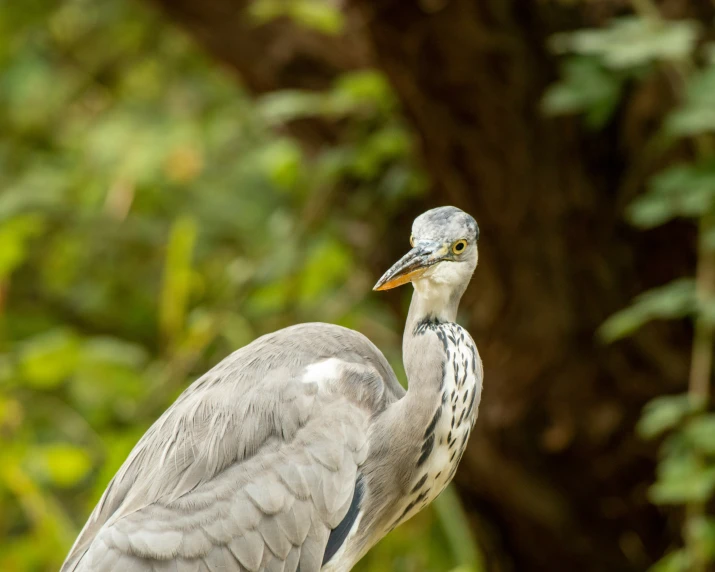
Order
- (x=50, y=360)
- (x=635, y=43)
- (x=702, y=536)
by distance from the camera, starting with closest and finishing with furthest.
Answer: (x=635, y=43) < (x=702, y=536) < (x=50, y=360)

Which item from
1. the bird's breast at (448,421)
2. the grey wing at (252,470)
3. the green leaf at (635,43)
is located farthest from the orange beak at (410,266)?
Result: the green leaf at (635,43)

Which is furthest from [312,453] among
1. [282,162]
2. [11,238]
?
[11,238]

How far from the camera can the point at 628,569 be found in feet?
12.7

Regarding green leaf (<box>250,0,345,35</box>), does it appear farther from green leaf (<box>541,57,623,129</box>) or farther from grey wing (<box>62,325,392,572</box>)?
grey wing (<box>62,325,392,572</box>)

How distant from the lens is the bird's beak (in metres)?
1.94

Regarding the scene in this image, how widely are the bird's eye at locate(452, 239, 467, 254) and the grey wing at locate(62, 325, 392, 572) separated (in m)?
0.35

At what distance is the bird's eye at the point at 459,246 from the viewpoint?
201 cm

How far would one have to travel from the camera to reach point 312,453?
2037 mm

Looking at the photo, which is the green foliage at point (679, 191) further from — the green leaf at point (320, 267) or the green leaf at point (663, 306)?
the green leaf at point (320, 267)

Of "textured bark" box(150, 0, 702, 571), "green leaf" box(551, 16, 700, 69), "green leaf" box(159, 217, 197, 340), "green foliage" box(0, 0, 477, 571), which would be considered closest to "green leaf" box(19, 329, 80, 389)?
"green foliage" box(0, 0, 477, 571)

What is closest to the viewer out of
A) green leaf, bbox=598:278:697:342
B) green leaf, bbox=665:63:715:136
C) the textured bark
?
green leaf, bbox=665:63:715:136

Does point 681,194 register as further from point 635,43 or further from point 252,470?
point 252,470

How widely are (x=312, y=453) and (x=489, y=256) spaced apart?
161 centimetres

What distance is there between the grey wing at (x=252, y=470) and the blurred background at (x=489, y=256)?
49.1 inches
